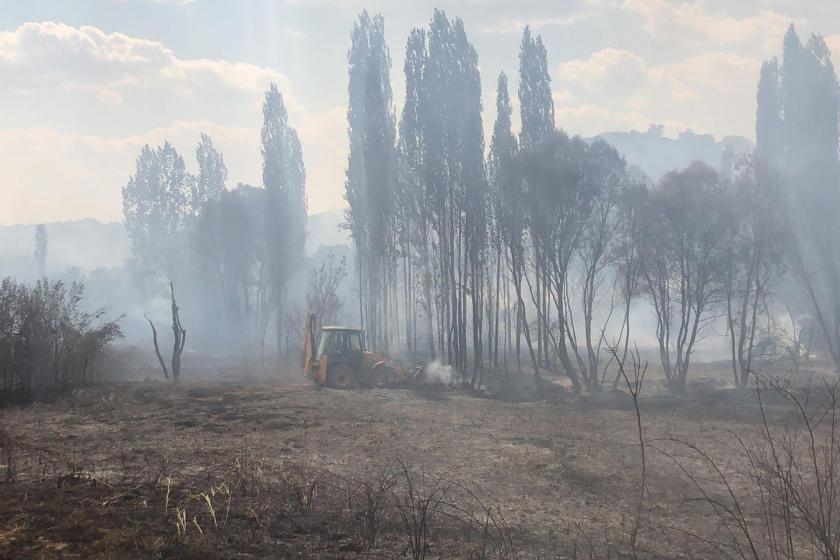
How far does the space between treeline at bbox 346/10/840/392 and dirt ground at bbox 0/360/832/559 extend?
26.6 ft

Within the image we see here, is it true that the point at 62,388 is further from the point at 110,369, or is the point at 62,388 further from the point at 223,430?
the point at 223,430

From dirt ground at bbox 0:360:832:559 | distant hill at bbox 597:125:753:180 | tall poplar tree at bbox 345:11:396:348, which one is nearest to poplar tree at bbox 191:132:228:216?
tall poplar tree at bbox 345:11:396:348

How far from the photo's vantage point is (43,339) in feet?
66.4

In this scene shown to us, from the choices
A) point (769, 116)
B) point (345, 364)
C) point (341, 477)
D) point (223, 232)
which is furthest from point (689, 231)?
point (223, 232)

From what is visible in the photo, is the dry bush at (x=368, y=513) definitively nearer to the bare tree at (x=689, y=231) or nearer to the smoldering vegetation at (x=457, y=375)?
the smoldering vegetation at (x=457, y=375)

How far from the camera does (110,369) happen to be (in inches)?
1008

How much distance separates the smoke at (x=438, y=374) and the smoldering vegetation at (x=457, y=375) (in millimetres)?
226

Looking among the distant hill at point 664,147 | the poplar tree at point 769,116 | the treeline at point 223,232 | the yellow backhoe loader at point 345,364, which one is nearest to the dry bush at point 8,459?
the yellow backhoe loader at point 345,364

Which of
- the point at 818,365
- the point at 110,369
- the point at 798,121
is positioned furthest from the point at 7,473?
the point at 798,121

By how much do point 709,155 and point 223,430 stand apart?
543 feet

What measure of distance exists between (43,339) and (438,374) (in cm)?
1683

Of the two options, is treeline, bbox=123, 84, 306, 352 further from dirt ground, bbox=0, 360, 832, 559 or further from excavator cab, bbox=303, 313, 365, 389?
dirt ground, bbox=0, 360, 832, 559

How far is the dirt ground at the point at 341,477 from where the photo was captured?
7.14m

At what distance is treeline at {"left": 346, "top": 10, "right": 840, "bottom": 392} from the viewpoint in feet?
88.2
